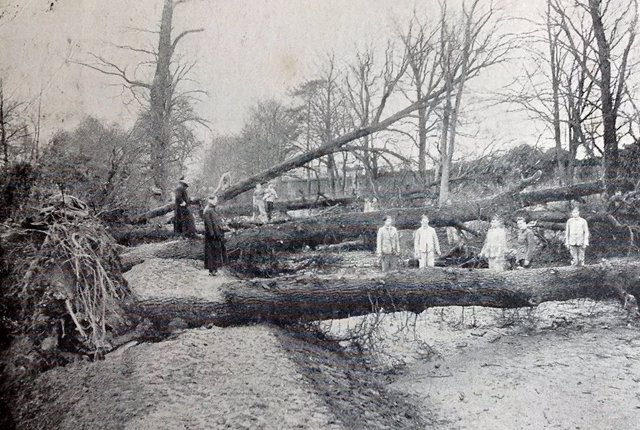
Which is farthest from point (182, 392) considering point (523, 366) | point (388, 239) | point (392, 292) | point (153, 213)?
point (153, 213)

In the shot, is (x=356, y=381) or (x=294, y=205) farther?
(x=294, y=205)

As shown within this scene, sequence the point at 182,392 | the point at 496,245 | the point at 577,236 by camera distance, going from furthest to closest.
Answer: the point at 496,245
the point at 577,236
the point at 182,392

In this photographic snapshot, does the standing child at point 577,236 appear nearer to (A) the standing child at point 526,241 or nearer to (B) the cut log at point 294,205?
(A) the standing child at point 526,241

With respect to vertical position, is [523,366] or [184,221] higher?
[184,221]

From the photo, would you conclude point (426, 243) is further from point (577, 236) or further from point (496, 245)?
point (577, 236)

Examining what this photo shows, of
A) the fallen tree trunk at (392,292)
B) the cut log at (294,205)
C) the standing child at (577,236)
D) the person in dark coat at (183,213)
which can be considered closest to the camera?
the fallen tree trunk at (392,292)

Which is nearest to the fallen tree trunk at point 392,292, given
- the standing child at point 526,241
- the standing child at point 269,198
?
the standing child at point 526,241

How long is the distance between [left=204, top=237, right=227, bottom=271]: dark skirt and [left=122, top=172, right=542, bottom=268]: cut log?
0.33 metres

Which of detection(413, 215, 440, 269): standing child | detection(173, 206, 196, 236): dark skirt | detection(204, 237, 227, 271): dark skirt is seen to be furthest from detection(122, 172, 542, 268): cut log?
detection(173, 206, 196, 236): dark skirt

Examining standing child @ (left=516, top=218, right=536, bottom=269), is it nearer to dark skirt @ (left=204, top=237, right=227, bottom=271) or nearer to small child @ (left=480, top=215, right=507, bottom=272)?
small child @ (left=480, top=215, right=507, bottom=272)

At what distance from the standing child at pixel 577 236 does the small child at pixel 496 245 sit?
1.22m

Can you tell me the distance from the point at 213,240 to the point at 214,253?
0.77 ft

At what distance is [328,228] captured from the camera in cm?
830

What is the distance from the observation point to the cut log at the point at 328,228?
26.4 feet
